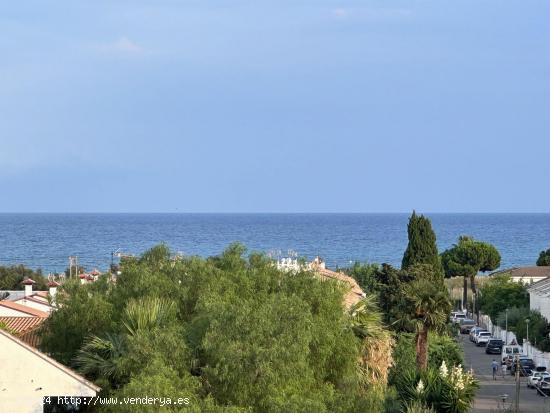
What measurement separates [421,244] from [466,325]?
2620cm

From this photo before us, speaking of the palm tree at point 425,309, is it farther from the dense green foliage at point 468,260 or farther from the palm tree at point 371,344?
the dense green foliage at point 468,260

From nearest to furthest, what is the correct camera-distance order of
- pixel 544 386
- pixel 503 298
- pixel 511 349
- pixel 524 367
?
pixel 544 386 → pixel 524 367 → pixel 511 349 → pixel 503 298

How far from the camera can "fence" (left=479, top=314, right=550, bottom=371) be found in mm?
71625

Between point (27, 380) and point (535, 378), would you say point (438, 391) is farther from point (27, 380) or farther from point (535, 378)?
point (535, 378)

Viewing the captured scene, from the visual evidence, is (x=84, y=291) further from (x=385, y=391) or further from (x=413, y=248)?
(x=413, y=248)

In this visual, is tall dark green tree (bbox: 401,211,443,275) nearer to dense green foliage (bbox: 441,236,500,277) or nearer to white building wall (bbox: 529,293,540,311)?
white building wall (bbox: 529,293,540,311)

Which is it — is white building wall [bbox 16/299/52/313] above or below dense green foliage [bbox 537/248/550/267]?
below

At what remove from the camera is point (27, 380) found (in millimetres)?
24859

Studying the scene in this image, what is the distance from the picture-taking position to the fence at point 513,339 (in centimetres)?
7162

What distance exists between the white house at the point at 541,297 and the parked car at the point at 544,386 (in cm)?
2042

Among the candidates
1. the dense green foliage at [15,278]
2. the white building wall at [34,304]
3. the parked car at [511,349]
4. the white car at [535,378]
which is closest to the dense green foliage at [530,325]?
the parked car at [511,349]

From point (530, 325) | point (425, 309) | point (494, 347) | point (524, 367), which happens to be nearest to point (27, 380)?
point (425, 309)

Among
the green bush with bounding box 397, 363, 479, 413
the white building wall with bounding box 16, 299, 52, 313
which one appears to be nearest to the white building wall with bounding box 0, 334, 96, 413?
the green bush with bounding box 397, 363, 479, 413

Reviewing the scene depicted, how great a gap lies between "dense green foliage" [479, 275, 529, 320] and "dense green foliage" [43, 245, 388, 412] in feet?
199
